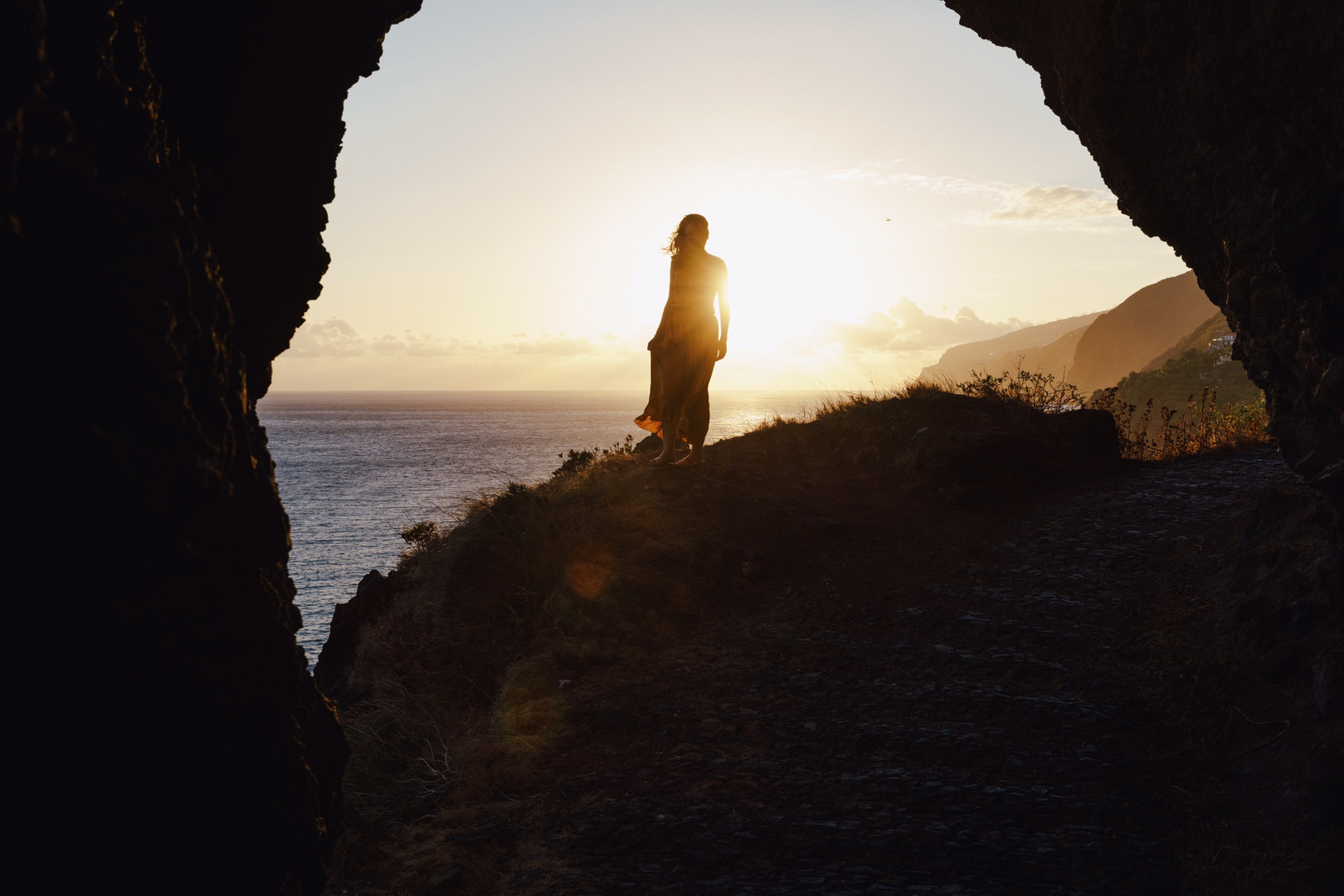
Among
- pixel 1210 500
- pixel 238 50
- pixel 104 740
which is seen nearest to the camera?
pixel 104 740

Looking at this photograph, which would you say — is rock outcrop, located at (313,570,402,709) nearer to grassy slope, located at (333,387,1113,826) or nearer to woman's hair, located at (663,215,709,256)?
grassy slope, located at (333,387,1113,826)

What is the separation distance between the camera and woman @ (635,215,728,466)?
8938 mm

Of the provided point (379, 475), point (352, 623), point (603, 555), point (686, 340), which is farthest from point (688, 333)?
point (379, 475)

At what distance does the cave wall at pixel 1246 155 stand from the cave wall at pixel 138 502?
4008mm

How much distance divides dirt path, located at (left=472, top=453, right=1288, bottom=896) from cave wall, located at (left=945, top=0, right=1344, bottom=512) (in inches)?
72.0

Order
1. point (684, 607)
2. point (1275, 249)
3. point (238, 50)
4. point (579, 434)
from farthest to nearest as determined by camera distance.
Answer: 1. point (579, 434)
2. point (684, 607)
3. point (1275, 249)
4. point (238, 50)

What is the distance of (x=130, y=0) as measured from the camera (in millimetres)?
2033

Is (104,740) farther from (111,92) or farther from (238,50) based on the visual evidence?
(238,50)

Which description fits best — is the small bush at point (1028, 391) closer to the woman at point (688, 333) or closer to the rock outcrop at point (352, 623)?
the woman at point (688, 333)

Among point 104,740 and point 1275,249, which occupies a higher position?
point 1275,249

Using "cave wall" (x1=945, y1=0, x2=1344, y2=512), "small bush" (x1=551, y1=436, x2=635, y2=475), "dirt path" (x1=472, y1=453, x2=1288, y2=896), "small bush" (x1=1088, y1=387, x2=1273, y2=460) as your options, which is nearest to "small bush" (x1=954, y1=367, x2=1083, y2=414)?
"small bush" (x1=1088, y1=387, x2=1273, y2=460)

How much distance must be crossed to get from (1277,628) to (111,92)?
5.80m

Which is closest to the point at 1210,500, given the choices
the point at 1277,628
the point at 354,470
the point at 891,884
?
the point at 1277,628

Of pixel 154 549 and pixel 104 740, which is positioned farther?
pixel 154 549
